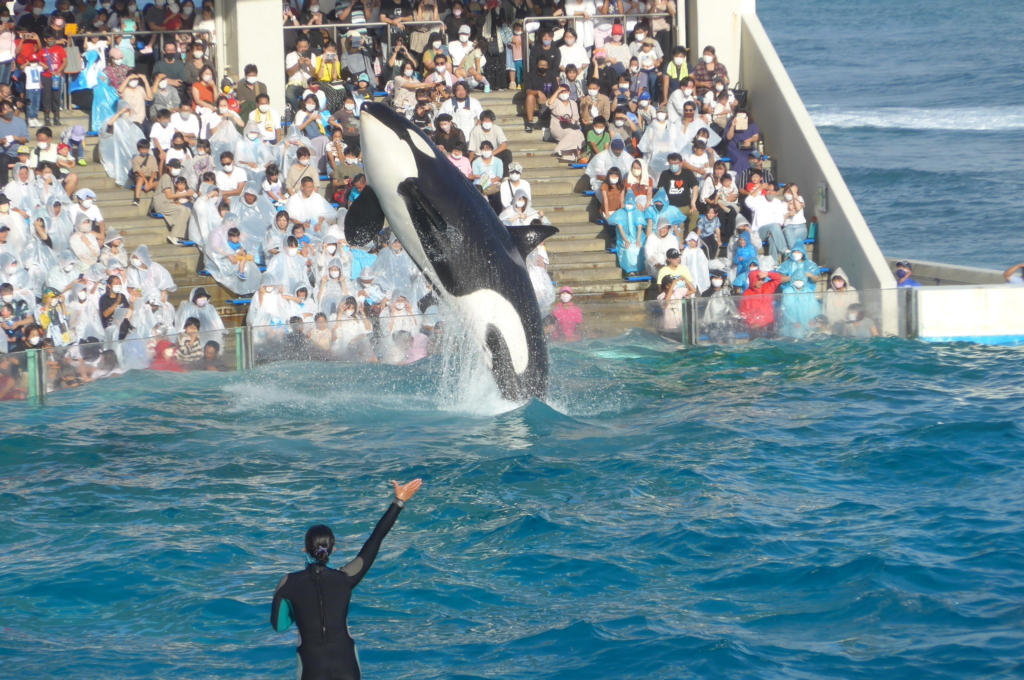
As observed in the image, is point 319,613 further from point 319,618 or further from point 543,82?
point 543,82

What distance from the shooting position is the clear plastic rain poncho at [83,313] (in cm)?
1439

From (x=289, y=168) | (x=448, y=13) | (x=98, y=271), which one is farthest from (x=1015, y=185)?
(x=98, y=271)

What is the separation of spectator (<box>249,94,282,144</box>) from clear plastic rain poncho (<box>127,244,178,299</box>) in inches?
116

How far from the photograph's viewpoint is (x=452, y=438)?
38.0 feet

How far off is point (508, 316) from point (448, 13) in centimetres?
1110

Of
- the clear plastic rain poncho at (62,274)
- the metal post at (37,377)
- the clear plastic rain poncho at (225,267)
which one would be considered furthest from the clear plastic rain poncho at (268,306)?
the metal post at (37,377)

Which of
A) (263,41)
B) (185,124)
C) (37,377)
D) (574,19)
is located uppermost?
(574,19)

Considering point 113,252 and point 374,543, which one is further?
point 113,252

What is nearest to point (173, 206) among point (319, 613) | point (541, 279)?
point (541, 279)

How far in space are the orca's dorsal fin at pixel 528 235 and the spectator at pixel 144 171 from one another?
7850 mm

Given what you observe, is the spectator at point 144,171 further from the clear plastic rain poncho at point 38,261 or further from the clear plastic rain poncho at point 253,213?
the clear plastic rain poncho at point 38,261

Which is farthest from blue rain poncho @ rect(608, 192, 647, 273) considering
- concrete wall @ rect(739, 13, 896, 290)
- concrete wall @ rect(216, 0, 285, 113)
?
concrete wall @ rect(216, 0, 285, 113)

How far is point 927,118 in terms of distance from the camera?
181 ft

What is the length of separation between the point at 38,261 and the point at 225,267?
2208mm
